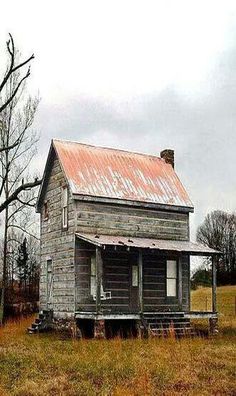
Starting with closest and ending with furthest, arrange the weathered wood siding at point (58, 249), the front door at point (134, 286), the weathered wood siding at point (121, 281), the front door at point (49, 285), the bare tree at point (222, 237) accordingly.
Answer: the weathered wood siding at point (121, 281) < the weathered wood siding at point (58, 249) < the front door at point (134, 286) < the front door at point (49, 285) < the bare tree at point (222, 237)

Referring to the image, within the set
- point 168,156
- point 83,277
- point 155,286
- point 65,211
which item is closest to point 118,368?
point 83,277

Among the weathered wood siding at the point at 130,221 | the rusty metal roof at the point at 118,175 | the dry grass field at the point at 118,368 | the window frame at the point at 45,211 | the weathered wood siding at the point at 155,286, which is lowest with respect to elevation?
the dry grass field at the point at 118,368

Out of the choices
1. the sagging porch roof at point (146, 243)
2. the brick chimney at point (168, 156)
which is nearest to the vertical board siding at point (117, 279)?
the sagging porch roof at point (146, 243)

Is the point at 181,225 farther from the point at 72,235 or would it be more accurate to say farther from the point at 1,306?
the point at 1,306

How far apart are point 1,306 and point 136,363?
1891 cm

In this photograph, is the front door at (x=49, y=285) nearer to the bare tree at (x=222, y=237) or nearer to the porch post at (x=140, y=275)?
the porch post at (x=140, y=275)

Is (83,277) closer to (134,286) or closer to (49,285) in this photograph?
(134,286)

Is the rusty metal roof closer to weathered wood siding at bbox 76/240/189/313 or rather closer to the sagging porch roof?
the sagging porch roof

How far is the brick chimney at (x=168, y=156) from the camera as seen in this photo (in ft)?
103

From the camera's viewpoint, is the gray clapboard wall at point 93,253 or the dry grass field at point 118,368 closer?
the dry grass field at point 118,368

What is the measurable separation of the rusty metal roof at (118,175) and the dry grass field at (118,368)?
24.7ft

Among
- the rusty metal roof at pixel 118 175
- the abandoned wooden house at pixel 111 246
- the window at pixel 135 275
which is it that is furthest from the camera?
the rusty metal roof at pixel 118 175

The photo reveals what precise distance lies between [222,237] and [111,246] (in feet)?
185

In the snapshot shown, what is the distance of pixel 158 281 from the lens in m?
26.8
